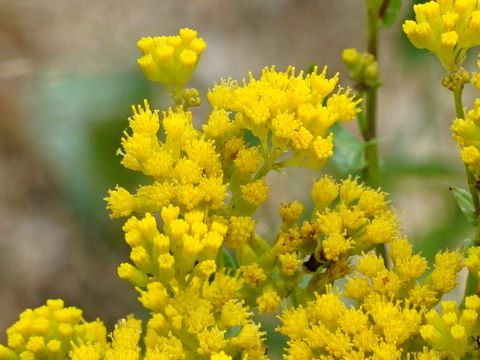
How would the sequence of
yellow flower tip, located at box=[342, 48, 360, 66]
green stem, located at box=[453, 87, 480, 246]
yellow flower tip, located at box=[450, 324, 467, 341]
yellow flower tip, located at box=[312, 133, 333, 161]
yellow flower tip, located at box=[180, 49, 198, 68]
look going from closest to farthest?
yellow flower tip, located at box=[450, 324, 467, 341], green stem, located at box=[453, 87, 480, 246], yellow flower tip, located at box=[312, 133, 333, 161], yellow flower tip, located at box=[180, 49, 198, 68], yellow flower tip, located at box=[342, 48, 360, 66]

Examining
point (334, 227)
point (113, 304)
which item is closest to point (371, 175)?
point (334, 227)

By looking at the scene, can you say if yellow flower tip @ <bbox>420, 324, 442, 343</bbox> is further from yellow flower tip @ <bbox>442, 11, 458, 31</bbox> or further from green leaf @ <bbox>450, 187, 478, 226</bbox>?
yellow flower tip @ <bbox>442, 11, 458, 31</bbox>

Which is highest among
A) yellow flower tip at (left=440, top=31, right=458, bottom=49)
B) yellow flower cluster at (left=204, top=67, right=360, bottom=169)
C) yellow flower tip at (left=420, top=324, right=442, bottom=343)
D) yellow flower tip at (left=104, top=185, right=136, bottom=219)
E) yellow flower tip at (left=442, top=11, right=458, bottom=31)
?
yellow flower tip at (left=442, top=11, right=458, bottom=31)

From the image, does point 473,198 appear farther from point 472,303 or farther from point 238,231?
point 238,231

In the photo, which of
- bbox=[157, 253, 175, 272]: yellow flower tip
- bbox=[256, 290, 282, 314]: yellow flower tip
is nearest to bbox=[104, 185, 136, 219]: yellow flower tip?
bbox=[157, 253, 175, 272]: yellow flower tip

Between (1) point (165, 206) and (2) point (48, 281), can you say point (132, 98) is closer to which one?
(2) point (48, 281)

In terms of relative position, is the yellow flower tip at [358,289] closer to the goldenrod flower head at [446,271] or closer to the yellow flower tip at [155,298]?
the goldenrod flower head at [446,271]

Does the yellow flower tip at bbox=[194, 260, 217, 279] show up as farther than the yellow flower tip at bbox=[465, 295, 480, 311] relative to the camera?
Yes
